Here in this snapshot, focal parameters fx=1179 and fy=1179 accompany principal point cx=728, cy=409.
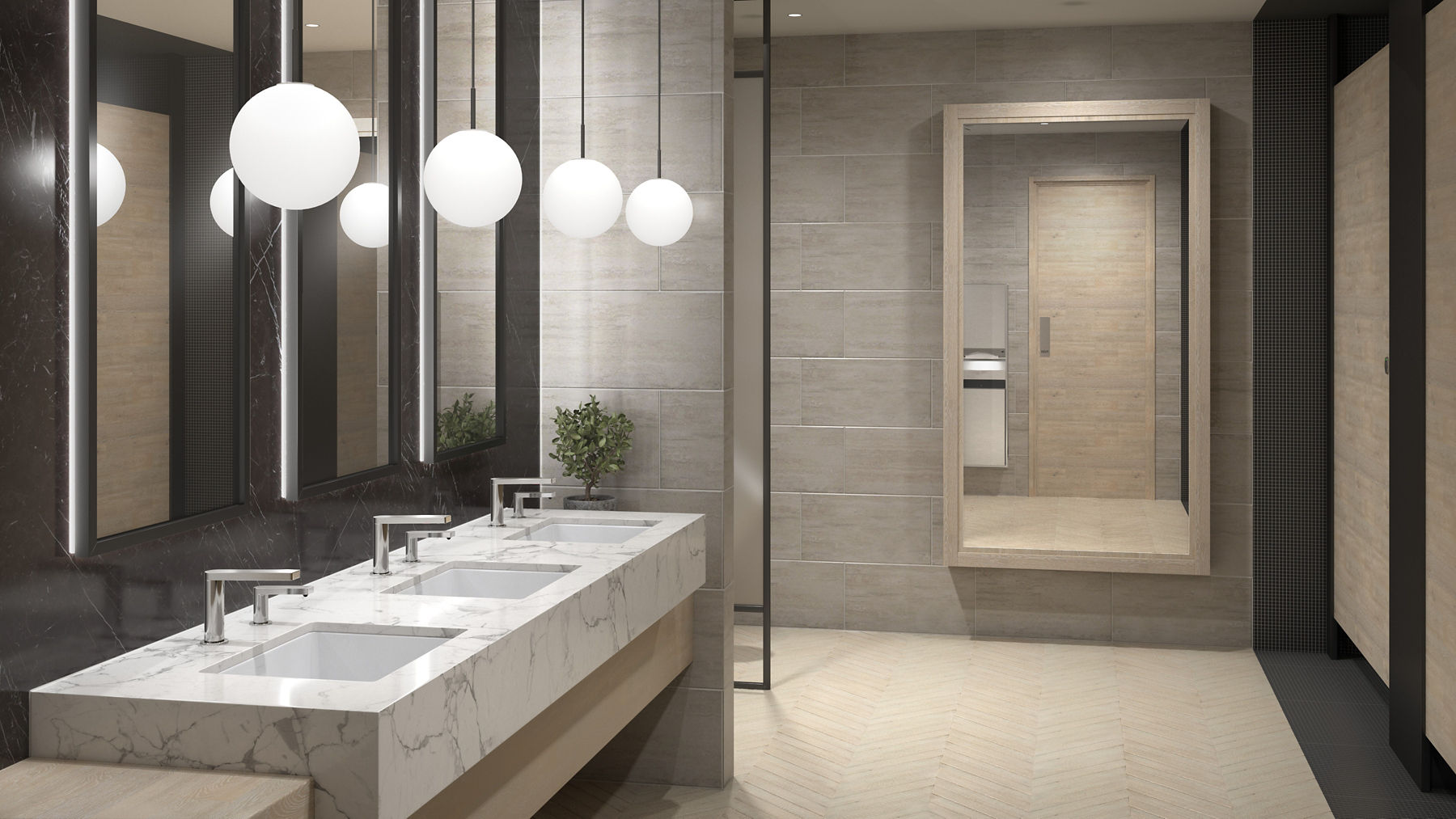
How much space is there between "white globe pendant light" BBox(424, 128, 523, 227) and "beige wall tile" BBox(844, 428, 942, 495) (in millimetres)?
3201

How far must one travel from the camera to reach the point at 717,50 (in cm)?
357

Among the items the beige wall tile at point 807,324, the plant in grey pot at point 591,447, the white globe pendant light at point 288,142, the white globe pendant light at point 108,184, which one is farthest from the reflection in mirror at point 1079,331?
the white globe pendant light at point 108,184

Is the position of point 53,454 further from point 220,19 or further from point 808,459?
point 808,459

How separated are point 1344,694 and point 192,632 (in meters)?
4.16

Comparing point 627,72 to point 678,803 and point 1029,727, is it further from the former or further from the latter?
point 1029,727

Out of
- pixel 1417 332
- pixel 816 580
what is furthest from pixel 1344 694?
pixel 816 580

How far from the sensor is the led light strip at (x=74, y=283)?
189cm

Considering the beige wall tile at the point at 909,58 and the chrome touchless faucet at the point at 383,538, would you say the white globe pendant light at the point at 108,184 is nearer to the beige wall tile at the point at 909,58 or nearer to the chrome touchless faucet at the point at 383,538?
the chrome touchless faucet at the point at 383,538

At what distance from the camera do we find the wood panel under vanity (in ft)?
13.8

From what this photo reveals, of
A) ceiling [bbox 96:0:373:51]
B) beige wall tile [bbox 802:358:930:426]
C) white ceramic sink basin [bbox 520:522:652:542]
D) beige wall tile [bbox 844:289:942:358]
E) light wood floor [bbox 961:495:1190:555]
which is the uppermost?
ceiling [bbox 96:0:373:51]

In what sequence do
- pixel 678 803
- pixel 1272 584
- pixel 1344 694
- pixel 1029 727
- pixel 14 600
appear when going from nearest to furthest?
pixel 14 600
pixel 678 803
pixel 1029 727
pixel 1344 694
pixel 1272 584

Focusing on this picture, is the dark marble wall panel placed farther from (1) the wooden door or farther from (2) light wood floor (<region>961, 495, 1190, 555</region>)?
(1) the wooden door

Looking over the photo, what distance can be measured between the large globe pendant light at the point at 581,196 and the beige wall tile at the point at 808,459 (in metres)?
2.44

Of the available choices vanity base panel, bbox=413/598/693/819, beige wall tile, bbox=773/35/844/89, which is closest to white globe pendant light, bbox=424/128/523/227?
vanity base panel, bbox=413/598/693/819
